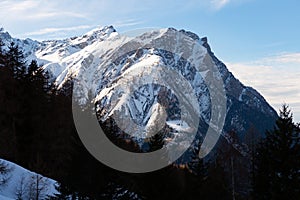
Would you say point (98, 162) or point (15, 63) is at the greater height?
point (15, 63)

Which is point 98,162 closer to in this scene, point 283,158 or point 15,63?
point 283,158

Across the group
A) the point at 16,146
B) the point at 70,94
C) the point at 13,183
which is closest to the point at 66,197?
the point at 13,183

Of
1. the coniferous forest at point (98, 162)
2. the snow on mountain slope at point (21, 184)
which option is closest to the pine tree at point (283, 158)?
the coniferous forest at point (98, 162)

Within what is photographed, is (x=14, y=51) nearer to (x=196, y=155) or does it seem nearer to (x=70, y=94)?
(x=70, y=94)

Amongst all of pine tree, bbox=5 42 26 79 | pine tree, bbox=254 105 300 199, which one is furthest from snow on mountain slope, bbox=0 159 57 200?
pine tree, bbox=5 42 26 79

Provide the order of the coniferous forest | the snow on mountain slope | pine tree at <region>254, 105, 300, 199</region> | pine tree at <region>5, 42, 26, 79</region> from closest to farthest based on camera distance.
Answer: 1. the coniferous forest
2. the snow on mountain slope
3. pine tree at <region>254, 105, 300, 199</region>
4. pine tree at <region>5, 42, 26, 79</region>

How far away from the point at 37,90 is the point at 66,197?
1876 centimetres

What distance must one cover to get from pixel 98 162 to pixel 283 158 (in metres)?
10.6

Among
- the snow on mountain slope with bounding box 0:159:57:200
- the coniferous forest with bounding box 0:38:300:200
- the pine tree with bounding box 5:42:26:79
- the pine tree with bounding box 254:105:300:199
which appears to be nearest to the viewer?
the coniferous forest with bounding box 0:38:300:200

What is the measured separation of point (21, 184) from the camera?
24.0 meters

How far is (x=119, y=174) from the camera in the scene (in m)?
20.4

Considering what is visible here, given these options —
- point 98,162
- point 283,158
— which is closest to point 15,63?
point 98,162

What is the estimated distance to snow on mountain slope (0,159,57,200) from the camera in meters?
23.4

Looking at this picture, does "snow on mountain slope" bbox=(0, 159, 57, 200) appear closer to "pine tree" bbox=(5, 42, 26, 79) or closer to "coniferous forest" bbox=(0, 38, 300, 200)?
"coniferous forest" bbox=(0, 38, 300, 200)
